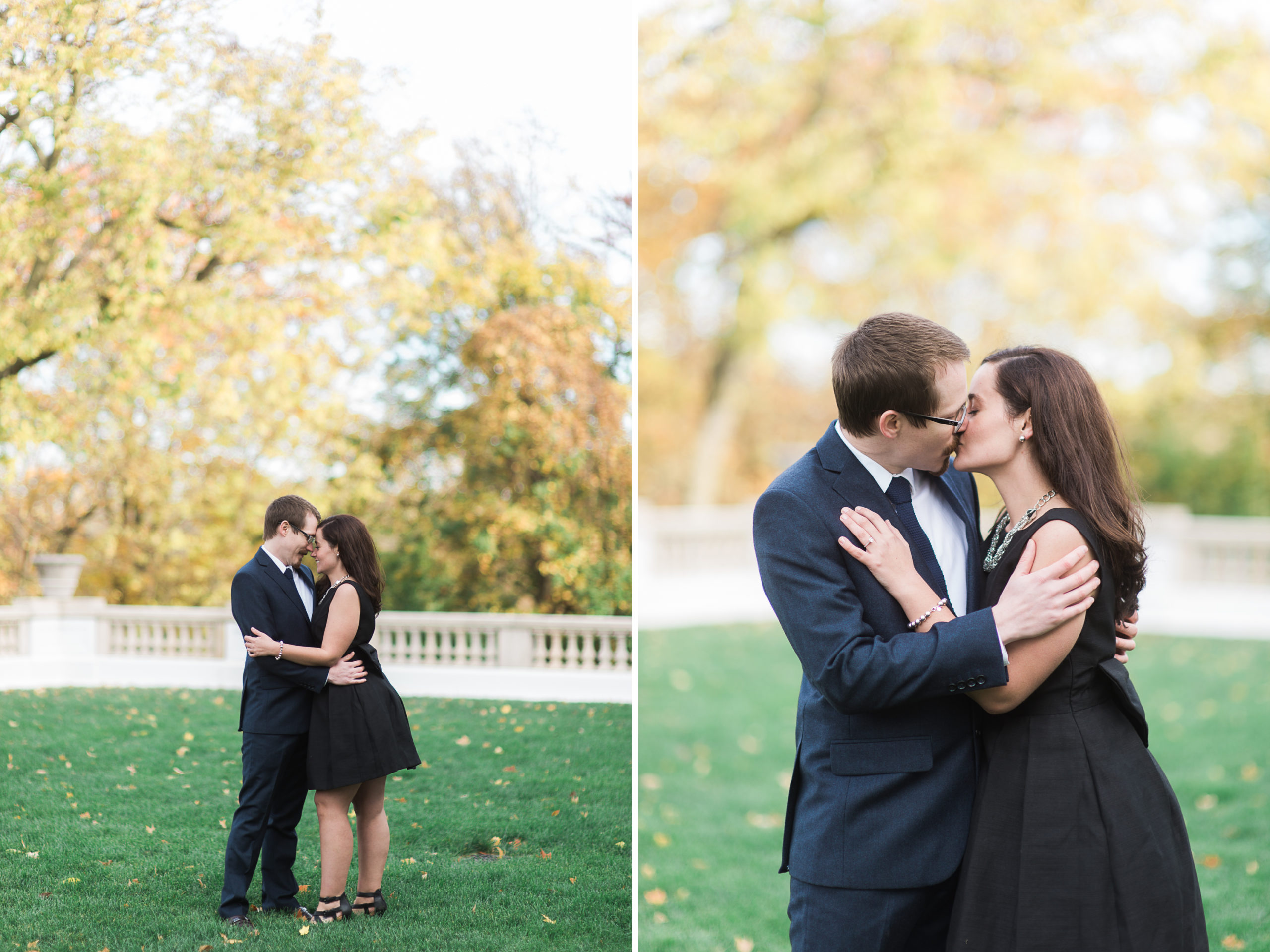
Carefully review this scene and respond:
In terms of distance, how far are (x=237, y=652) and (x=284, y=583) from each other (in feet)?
1.11

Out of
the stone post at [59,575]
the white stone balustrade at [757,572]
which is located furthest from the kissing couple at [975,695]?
the white stone balustrade at [757,572]

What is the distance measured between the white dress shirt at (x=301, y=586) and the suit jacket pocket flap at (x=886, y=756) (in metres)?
1.90

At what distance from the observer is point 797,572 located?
8.21ft

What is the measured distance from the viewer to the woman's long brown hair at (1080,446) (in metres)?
2.53

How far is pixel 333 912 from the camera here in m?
3.60

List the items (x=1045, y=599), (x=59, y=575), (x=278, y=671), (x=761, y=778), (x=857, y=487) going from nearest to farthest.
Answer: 1. (x=1045, y=599)
2. (x=857, y=487)
3. (x=278, y=671)
4. (x=59, y=575)
5. (x=761, y=778)

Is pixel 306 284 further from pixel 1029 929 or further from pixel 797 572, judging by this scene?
pixel 1029 929

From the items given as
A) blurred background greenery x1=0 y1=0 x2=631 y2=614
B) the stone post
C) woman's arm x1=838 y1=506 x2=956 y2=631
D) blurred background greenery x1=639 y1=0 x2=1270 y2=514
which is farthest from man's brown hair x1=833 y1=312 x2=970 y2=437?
blurred background greenery x1=639 y1=0 x2=1270 y2=514

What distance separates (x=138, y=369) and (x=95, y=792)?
150 centimetres

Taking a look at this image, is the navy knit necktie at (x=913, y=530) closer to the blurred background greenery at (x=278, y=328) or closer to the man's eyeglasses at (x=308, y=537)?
the blurred background greenery at (x=278, y=328)

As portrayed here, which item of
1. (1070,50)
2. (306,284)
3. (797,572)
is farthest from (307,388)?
(1070,50)

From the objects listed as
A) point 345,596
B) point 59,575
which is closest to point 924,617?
point 345,596

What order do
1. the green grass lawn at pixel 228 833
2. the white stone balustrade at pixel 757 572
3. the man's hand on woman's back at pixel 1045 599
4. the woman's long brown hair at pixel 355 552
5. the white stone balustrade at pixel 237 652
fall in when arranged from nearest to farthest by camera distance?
the man's hand on woman's back at pixel 1045 599, the green grass lawn at pixel 228 833, the woman's long brown hair at pixel 355 552, the white stone balustrade at pixel 237 652, the white stone balustrade at pixel 757 572

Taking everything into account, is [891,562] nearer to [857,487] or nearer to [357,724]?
[857,487]
